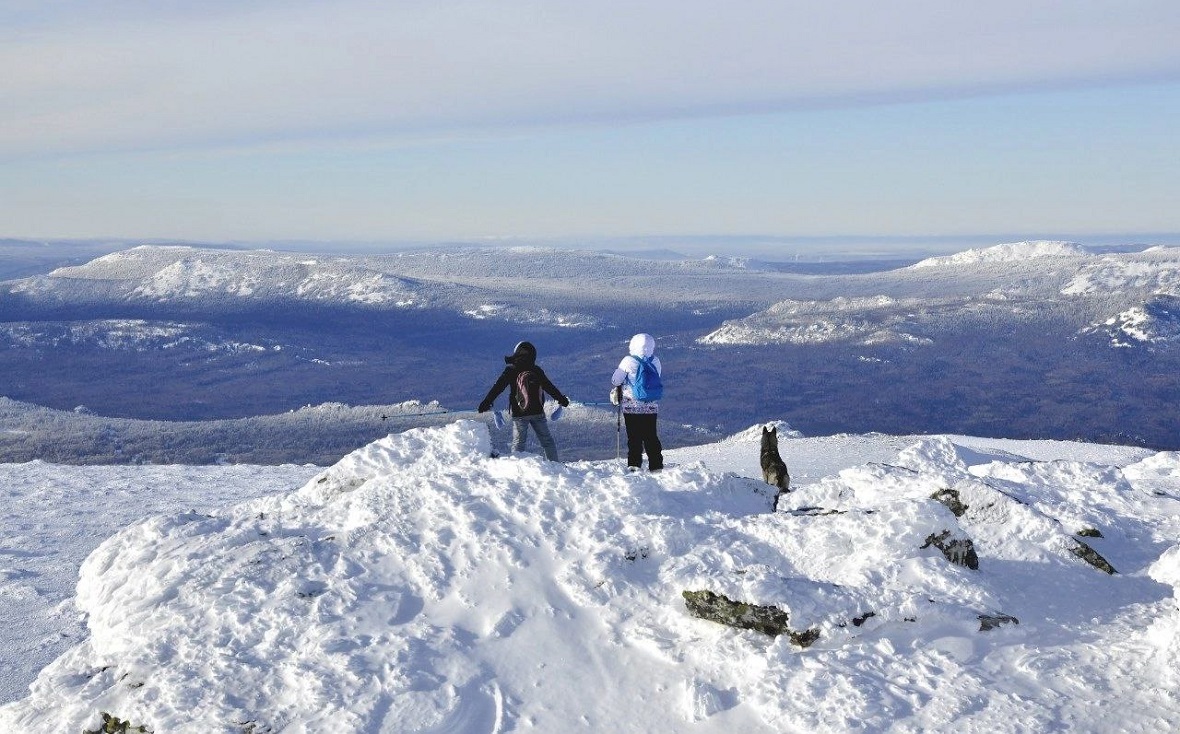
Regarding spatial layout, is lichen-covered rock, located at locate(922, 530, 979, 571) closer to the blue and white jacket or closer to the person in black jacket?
the blue and white jacket

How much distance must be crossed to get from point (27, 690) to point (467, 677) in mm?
4066

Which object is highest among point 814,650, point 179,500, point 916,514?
point 916,514

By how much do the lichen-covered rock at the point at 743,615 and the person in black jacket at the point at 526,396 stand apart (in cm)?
464

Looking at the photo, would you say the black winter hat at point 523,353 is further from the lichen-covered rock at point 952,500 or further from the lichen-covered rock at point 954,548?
the lichen-covered rock at point 954,548

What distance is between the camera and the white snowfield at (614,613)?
675 cm

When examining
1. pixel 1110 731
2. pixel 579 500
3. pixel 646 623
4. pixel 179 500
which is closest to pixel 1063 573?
pixel 1110 731

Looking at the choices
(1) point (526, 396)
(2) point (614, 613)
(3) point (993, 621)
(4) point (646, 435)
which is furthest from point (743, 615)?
(1) point (526, 396)

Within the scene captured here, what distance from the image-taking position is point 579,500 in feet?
30.0

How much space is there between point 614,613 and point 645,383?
15.6 ft

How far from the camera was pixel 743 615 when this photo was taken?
7441mm

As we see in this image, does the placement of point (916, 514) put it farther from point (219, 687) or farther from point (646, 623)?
point (219, 687)

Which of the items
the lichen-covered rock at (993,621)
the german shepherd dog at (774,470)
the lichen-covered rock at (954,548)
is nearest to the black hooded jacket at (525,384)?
the german shepherd dog at (774,470)

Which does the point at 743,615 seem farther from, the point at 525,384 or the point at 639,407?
the point at 525,384

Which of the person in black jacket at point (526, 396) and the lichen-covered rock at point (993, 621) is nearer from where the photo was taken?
the lichen-covered rock at point (993, 621)
